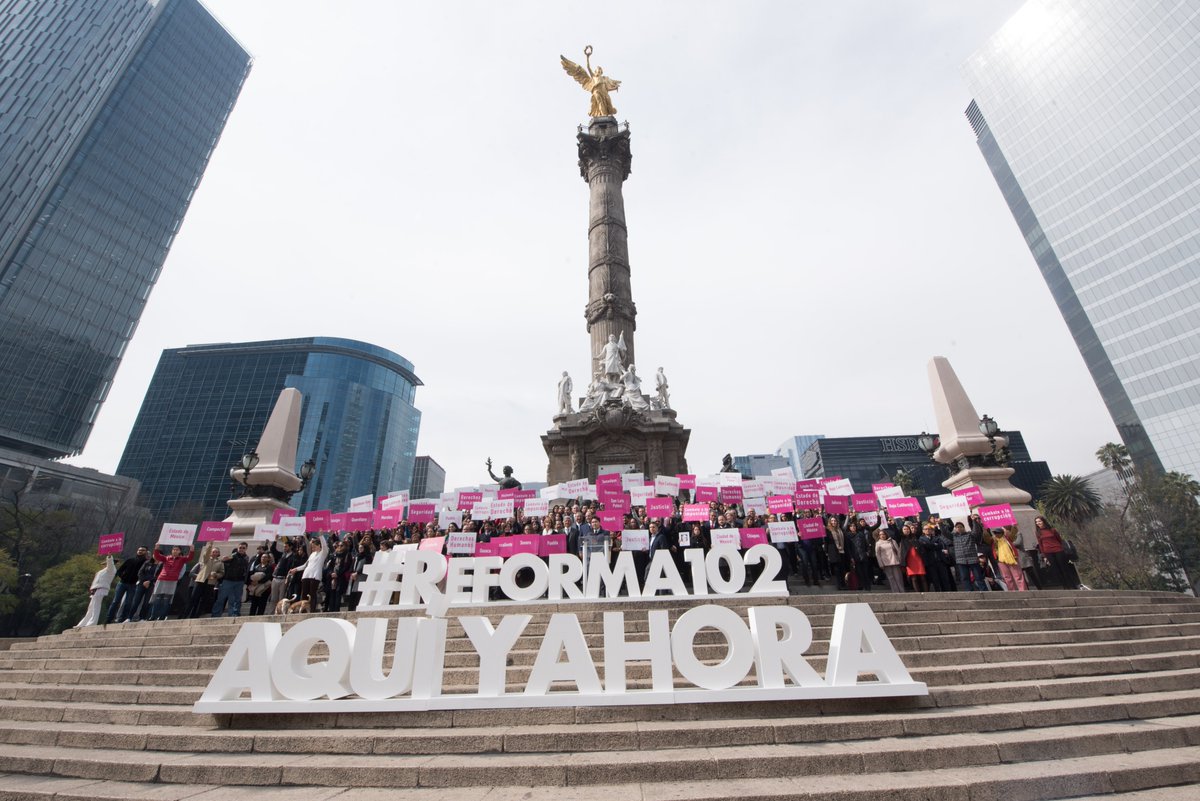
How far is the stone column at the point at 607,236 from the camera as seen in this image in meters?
24.5

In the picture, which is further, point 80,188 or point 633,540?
point 80,188

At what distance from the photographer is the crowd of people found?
10.5 metres

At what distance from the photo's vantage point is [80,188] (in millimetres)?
66375

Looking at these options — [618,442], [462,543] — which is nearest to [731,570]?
[462,543]

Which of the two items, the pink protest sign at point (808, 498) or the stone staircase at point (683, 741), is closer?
the stone staircase at point (683, 741)

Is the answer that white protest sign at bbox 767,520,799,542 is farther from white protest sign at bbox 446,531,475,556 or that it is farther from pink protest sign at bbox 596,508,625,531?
white protest sign at bbox 446,531,475,556

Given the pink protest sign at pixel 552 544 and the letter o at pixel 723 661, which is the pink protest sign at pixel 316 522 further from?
the letter o at pixel 723 661

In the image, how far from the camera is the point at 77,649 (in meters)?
9.30

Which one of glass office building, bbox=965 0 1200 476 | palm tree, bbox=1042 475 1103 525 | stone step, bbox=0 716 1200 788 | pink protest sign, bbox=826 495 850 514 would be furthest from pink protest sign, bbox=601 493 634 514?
glass office building, bbox=965 0 1200 476

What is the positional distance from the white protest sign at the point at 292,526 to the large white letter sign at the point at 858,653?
12.3 metres

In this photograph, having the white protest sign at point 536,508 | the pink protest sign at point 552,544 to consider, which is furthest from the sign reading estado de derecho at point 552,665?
the white protest sign at point 536,508

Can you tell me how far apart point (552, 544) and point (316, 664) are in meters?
5.13

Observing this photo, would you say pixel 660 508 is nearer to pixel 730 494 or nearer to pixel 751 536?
pixel 751 536

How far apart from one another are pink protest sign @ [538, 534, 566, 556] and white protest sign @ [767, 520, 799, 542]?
403cm
